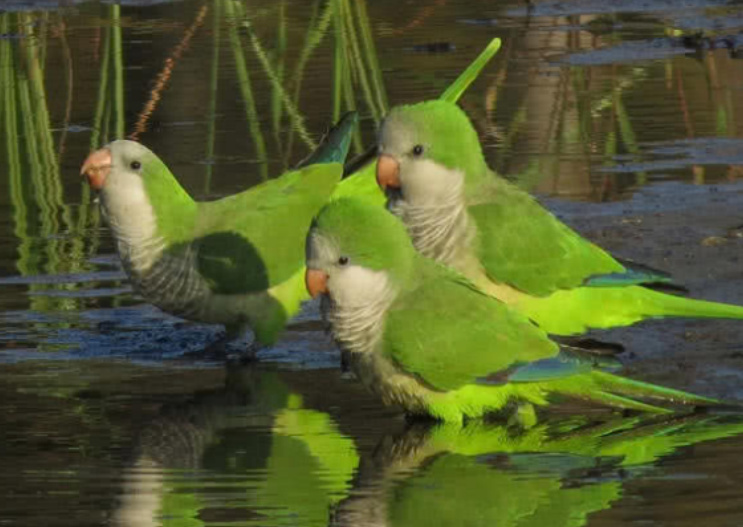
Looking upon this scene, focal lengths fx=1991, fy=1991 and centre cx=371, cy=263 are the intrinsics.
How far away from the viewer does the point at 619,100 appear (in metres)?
10.7

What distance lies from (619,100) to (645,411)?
493cm

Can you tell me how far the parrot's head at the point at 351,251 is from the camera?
5.82 m

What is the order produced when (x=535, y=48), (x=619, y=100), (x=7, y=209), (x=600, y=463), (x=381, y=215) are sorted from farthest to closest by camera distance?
(x=535, y=48) → (x=619, y=100) → (x=7, y=209) → (x=381, y=215) → (x=600, y=463)

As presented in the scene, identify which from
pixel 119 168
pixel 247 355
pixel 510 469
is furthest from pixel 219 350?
Result: pixel 510 469

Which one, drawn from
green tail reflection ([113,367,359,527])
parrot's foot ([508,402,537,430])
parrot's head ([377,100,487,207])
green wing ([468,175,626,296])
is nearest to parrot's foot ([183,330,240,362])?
green tail reflection ([113,367,359,527])

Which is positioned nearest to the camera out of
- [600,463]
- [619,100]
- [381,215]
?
[600,463]

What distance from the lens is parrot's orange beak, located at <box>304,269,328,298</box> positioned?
585 cm

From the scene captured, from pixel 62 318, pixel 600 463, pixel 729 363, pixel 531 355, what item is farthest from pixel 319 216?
pixel 62 318

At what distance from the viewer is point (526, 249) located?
6.81 m

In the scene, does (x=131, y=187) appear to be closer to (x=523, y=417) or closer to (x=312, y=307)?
(x=312, y=307)

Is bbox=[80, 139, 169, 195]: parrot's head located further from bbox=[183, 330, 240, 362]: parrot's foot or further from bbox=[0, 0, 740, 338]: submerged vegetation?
bbox=[0, 0, 740, 338]: submerged vegetation

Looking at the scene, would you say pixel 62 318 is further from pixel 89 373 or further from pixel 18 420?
pixel 18 420

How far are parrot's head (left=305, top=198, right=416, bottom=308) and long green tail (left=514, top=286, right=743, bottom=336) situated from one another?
119 cm

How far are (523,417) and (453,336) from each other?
330 mm
